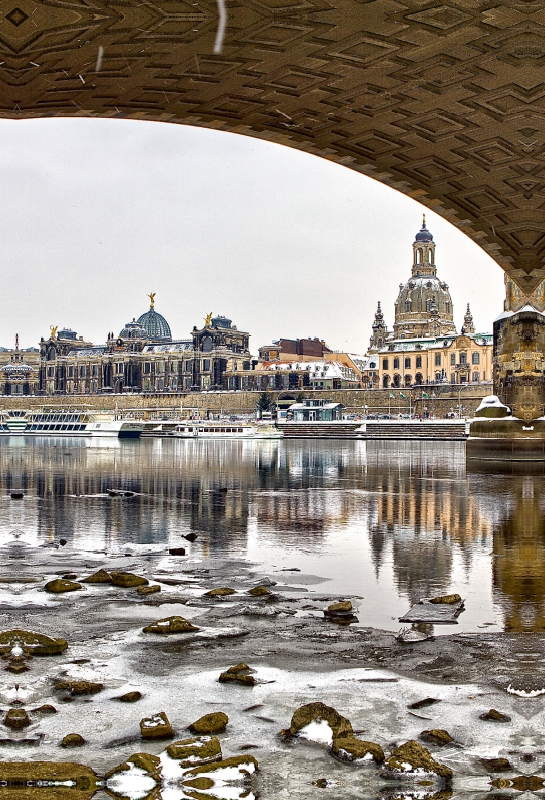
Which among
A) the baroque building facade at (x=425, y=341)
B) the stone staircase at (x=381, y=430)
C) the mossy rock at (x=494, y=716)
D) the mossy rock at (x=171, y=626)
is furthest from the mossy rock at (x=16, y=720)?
the baroque building facade at (x=425, y=341)

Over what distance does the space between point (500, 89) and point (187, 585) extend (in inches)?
242

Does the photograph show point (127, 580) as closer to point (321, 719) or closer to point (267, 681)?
point (267, 681)

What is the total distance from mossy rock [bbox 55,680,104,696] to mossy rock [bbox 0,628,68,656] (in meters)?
0.77

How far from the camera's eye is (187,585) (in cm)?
878

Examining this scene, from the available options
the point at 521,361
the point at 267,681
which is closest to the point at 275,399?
the point at 521,361

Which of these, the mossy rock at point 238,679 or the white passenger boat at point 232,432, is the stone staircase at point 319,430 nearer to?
the white passenger boat at point 232,432

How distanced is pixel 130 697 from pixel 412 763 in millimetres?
1812

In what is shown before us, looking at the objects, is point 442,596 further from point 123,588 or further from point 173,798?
point 173,798

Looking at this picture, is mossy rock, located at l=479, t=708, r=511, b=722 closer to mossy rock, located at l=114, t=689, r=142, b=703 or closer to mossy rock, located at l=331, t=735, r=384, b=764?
mossy rock, located at l=331, t=735, r=384, b=764

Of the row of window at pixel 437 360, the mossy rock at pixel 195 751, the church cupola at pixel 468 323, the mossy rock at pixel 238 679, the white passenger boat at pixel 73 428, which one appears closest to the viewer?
the mossy rock at pixel 195 751

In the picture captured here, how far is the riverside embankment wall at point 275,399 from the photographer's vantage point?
10181 centimetres

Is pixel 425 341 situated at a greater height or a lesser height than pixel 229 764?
greater

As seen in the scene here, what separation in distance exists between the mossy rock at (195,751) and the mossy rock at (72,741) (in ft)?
1.60

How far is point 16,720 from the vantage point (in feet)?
15.2
